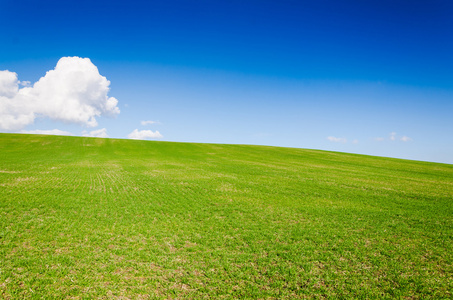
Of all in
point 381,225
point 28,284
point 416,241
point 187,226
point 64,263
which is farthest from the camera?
point 381,225

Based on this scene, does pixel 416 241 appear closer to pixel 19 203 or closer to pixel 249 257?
pixel 249 257

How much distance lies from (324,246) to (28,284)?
10.9 metres

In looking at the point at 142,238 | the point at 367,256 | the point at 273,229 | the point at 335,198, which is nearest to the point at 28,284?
the point at 142,238

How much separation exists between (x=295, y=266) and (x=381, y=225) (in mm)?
8032

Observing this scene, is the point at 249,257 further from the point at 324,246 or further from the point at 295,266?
the point at 324,246

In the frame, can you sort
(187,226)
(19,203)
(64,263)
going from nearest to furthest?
(64,263) < (187,226) < (19,203)

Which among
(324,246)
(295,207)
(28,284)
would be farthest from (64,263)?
(295,207)

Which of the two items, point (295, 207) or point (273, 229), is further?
point (295, 207)

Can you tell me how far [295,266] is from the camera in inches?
324

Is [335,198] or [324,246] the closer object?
[324,246]

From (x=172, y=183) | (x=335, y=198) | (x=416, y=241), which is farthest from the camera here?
(x=172, y=183)

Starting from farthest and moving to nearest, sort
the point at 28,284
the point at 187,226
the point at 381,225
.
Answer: the point at 381,225 < the point at 187,226 < the point at 28,284

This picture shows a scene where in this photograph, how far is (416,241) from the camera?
10859mm

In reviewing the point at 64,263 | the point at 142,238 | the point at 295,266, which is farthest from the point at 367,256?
the point at 64,263
